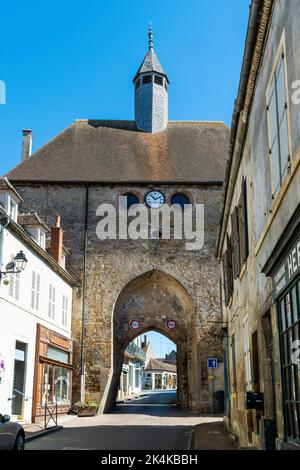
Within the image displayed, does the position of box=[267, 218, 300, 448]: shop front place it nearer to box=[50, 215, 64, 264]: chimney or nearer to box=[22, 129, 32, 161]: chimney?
box=[50, 215, 64, 264]: chimney

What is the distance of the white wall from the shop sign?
10.2 m

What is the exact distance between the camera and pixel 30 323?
1869cm

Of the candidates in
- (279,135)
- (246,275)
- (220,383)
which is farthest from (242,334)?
(220,383)

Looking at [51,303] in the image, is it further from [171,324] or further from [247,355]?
[247,355]

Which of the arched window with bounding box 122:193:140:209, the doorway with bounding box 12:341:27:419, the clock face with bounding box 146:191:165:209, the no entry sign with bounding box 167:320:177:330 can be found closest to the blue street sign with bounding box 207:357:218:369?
the no entry sign with bounding box 167:320:177:330

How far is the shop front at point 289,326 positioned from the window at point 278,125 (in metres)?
0.99

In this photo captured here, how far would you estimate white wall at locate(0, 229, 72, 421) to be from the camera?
635 inches

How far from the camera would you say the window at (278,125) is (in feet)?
21.6

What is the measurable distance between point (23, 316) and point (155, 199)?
10.8 meters

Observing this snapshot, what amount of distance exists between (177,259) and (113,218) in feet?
12.0

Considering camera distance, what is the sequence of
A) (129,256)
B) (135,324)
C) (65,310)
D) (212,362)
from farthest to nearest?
(135,324) < (129,256) < (65,310) < (212,362)

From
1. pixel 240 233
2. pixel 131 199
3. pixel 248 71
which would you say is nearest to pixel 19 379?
pixel 240 233

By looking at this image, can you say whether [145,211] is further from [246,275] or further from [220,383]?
[246,275]

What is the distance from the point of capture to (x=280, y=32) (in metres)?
6.88
